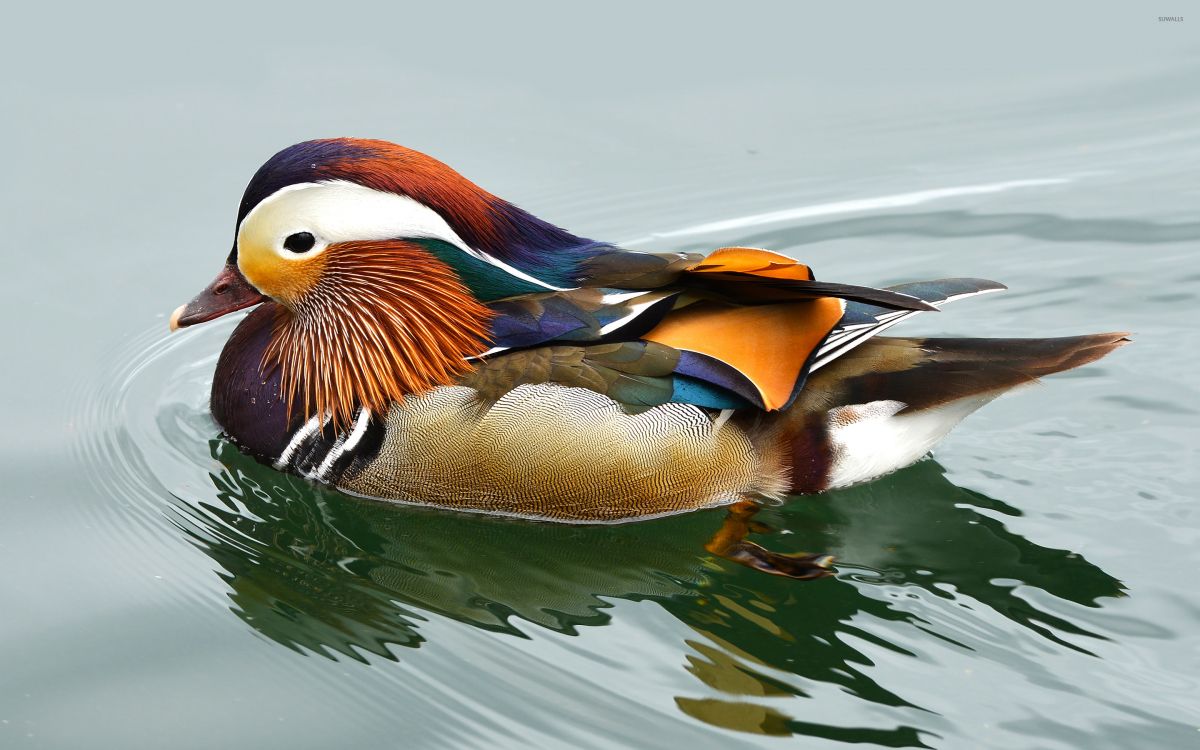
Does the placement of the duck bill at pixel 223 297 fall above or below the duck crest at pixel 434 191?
below

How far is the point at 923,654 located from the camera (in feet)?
14.1

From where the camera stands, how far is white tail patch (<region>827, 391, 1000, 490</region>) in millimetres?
4988

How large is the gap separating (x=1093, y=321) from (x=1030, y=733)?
272cm

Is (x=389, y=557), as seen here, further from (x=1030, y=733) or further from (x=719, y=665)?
(x=1030, y=733)

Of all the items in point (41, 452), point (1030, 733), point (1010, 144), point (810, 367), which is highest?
point (1010, 144)

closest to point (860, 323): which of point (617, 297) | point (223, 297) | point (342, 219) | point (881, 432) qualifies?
point (881, 432)

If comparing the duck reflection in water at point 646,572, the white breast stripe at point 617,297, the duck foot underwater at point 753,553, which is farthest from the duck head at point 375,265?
the duck foot underwater at point 753,553

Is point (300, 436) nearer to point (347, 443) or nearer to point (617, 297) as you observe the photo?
point (347, 443)

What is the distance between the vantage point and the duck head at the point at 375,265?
16.3ft

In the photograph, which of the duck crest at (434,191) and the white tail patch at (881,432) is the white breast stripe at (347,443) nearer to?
the duck crest at (434,191)

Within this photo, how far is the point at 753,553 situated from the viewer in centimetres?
493

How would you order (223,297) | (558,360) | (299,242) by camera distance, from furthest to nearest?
1. (223,297)
2. (299,242)
3. (558,360)

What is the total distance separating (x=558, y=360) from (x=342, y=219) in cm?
91

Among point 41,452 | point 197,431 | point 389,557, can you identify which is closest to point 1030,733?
point 389,557
